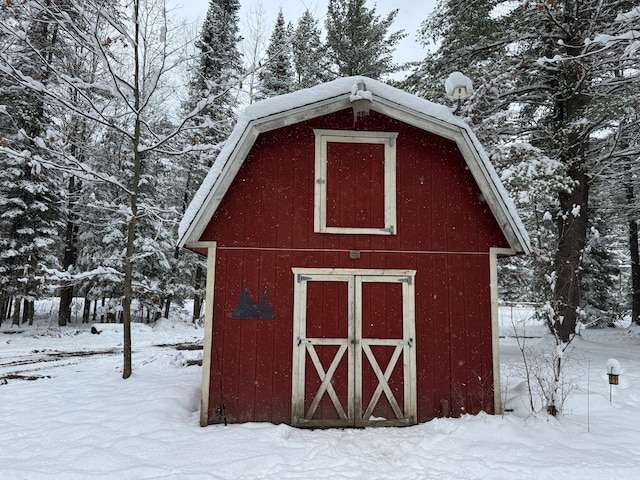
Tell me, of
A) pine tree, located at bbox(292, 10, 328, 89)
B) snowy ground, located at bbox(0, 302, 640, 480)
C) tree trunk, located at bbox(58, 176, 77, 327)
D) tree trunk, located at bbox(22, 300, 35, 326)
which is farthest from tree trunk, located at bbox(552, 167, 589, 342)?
tree trunk, located at bbox(22, 300, 35, 326)

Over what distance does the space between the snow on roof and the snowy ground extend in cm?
207

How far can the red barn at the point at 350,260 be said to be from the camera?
19.3ft

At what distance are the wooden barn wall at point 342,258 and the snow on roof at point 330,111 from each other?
0.31 m

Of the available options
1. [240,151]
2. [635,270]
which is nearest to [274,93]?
[240,151]

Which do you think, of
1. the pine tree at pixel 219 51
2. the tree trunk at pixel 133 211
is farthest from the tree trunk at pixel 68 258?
the tree trunk at pixel 133 211

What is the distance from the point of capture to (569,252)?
1014cm

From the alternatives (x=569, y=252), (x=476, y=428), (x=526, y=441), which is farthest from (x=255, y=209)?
(x=569, y=252)

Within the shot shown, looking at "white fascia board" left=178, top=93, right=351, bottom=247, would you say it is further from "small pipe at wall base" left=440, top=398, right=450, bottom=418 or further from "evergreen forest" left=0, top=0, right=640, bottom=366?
"small pipe at wall base" left=440, top=398, right=450, bottom=418

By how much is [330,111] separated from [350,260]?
2259 mm

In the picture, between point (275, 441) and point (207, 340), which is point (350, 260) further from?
point (275, 441)

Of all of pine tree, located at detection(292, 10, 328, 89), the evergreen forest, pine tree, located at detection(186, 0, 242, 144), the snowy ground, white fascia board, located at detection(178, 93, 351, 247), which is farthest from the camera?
pine tree, located at detection(186, 0, 242, 144)

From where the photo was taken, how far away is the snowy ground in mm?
4160

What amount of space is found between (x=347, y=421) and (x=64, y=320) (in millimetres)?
17961

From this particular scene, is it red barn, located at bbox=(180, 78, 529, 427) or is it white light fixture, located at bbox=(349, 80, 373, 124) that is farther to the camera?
red barn, located at bbox=(180, 78, 529, 427)
